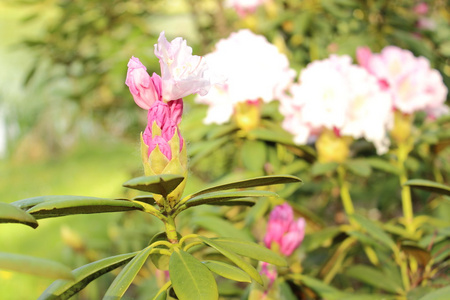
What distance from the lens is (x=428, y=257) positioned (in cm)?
71

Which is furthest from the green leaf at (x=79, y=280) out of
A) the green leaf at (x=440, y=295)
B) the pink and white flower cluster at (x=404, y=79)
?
the pink and white flower cluster at (x=404, y=79)

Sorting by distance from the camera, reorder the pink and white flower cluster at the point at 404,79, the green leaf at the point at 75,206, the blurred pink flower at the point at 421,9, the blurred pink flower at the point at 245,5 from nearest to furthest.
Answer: the green leaf at the point at 75,206 < the pink and white flower cluster at the point at 404,79 < the blurred pink flower at the point at 245,5 < the blurred pink flower at the point at 421,9

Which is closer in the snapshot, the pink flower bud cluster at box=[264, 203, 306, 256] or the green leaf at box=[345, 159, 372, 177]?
the pink flower bud cluster at box=[264, 203, 306, 256]

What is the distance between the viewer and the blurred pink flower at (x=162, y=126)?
0.49 m

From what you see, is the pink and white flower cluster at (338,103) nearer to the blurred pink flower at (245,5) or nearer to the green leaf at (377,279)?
the green leaf at (377,279)

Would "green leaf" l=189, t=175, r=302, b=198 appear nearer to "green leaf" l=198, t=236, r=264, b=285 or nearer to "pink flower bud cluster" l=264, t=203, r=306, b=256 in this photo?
"green leaf" l=198, t=236, r=264, b=285

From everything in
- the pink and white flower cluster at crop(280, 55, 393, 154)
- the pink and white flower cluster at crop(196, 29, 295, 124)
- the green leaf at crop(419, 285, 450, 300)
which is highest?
the pink and white flower cluster at crop(196, 29, 295, 124)

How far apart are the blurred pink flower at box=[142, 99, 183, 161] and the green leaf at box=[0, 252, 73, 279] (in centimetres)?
18

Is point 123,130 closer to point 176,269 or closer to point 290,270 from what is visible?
point 290,270

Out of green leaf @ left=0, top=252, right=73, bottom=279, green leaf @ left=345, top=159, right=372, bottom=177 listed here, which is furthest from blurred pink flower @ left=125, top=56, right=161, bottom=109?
green leaf @ left=345, top=159, right=372, bottom=177

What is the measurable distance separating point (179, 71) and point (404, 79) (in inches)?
29.0

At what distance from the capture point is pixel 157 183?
16.8 inches

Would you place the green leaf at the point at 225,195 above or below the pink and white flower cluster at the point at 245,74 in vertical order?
below

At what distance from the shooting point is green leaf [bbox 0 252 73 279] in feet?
1.04
